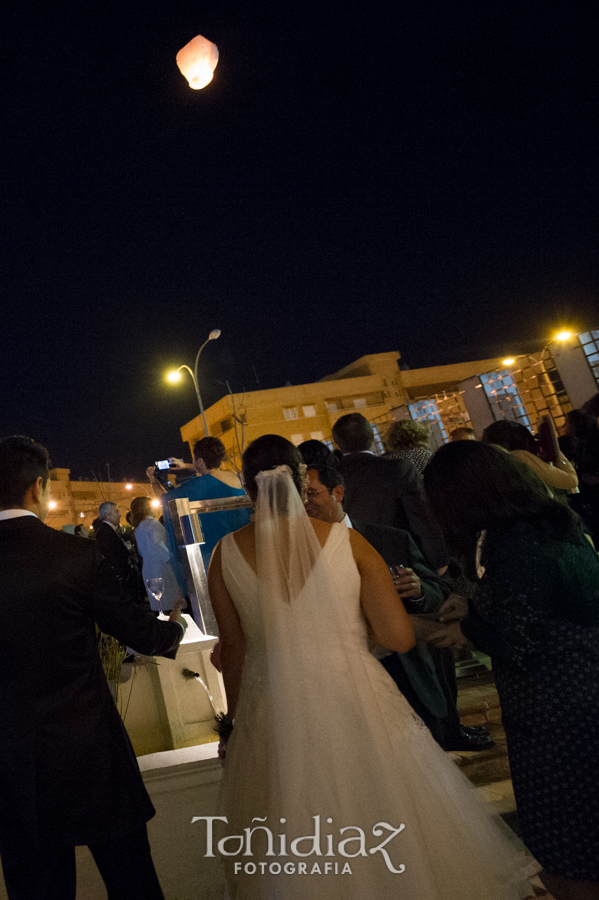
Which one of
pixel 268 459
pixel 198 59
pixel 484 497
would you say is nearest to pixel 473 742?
pixel 484 497

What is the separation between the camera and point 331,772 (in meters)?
2.04

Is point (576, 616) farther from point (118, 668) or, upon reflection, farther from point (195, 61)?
point (195, 61)

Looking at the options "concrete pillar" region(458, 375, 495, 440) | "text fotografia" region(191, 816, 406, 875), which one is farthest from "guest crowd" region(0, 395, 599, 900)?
"concrete pillar" region(458, 375, 495, 440)

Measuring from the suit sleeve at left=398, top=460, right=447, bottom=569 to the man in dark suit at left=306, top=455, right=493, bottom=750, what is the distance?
2.15 ft

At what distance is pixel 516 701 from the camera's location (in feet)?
6.63

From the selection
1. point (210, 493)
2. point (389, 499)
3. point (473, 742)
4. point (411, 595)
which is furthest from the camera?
point (210, 493)

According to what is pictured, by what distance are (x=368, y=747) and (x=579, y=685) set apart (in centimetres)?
73

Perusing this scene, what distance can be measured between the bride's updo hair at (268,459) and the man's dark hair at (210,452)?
2.23 meters

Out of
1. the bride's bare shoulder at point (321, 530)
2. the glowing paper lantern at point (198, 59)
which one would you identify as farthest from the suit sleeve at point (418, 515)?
the glowing paper lantern at point (198, 59)

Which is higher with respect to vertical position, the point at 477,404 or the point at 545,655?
the point at 477,404

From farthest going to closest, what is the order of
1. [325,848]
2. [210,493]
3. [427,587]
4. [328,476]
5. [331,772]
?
[210,493] < [328,476] < [427,587] < [331,772] < [325,848]

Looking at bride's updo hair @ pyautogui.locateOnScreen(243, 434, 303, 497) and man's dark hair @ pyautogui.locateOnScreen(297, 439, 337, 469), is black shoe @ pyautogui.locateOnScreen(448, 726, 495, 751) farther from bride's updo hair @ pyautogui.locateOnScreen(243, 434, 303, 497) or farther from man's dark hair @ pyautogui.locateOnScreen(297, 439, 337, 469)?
bride's updo hair @ pyautogui.locateOnScreen(243, 434, 303, 497)

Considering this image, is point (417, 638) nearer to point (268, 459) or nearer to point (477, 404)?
point (268, 459)

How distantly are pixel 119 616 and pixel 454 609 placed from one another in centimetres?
132
